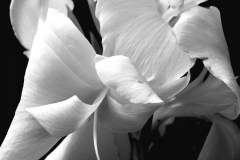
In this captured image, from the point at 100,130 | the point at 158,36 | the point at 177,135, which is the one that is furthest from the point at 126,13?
the point at 177,135

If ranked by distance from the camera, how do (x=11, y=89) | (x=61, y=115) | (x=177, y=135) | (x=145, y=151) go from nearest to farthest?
(x=61, y=115) < (x=145, y=151) < (x=177, y=135) < (x=11, y=89)

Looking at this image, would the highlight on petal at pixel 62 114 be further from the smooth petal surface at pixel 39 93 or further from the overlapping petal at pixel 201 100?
the overlapping petal at pixel 201 100

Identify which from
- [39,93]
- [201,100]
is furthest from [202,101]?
[39,93]

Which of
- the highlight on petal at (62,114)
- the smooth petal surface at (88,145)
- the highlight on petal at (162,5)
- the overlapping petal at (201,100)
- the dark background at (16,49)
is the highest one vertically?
the highlight on petal at (162,5)

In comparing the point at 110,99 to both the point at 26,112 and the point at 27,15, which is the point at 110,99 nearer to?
the point at 26,112

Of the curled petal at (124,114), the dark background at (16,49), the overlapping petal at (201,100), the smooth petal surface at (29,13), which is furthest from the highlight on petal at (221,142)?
the dark background at (16,49)

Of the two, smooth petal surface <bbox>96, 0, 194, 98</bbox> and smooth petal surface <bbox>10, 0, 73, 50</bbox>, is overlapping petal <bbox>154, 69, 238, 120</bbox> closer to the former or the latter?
smooth petal surface <bbox>96, 0, 194, 98</bbox>

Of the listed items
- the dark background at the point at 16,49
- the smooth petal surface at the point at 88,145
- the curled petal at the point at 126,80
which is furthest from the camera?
the dark background at the point at 16,49

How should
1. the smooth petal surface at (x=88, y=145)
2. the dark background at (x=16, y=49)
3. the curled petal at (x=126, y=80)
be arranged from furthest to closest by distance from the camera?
the dark background at (x=16, y=49), the smooth petal surface at (x=88, y=145), the curled petal at (x=126, y=80)
